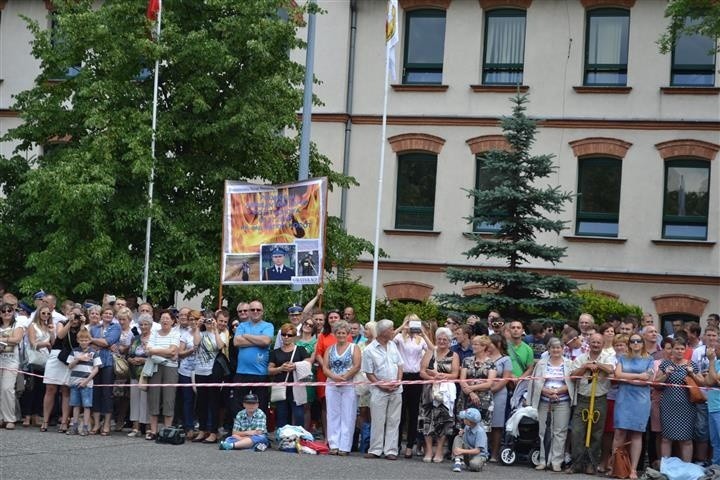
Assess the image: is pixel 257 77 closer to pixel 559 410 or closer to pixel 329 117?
pixel 329 117

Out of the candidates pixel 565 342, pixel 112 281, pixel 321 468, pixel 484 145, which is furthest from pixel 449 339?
pixel 484 145

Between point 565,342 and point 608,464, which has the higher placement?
point 565,342

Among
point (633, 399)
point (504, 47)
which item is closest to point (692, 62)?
point (504, 47)

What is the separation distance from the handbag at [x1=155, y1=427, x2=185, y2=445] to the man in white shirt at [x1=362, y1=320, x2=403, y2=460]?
8.48ft

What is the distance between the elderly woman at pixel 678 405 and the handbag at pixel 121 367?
754cm

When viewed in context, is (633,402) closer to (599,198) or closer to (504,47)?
(599,198)

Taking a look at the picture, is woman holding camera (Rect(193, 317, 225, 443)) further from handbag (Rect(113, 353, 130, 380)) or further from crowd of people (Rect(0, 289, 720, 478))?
handbag (Rect(113, 353, 130, 380))

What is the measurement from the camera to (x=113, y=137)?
917 inches

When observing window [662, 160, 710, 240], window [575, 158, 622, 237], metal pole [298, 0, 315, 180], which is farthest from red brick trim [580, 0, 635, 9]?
metal pole [298, 0, 315, 180]

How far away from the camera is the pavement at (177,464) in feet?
44.7

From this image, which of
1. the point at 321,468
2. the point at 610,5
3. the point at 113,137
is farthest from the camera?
the point at 610,5

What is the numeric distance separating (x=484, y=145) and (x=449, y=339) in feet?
47.0

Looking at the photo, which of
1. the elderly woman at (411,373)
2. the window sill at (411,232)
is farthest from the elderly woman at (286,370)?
the window sill at (411,232)

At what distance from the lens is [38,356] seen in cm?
1834
